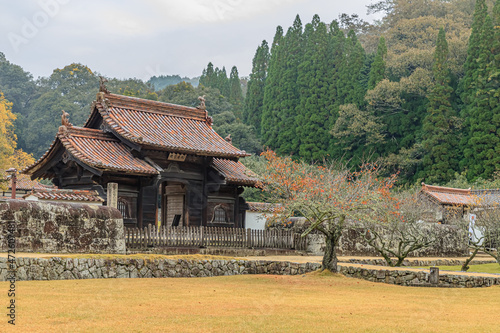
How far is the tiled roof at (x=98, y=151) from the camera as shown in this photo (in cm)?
2261

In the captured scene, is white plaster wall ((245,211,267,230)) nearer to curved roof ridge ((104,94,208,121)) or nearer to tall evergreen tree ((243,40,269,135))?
curved roof ridge ((104,94,208,121))

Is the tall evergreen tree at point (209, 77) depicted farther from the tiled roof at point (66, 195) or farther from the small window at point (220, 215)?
the tiled roof at point (66, 195)

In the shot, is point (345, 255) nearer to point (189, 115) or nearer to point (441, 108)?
point (189, 115)

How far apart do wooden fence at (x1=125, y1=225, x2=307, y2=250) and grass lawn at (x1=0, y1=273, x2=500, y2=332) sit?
223 inches

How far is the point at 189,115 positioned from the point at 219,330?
20591mm

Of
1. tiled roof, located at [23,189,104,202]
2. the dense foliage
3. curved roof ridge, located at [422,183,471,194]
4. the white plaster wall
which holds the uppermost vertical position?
the dense foliage

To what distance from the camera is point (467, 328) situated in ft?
32.4

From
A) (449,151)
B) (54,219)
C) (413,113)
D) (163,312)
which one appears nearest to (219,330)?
(163,312)

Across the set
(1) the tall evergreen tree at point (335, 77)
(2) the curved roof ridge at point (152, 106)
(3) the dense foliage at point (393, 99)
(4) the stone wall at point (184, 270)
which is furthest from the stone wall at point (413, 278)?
(1) the tall evergreen tree at point (335, 77)

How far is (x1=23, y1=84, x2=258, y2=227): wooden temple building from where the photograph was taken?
77.9 ft

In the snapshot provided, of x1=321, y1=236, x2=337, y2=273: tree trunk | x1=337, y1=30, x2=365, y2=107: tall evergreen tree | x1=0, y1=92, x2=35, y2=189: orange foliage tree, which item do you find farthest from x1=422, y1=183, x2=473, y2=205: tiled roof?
x1=0, y1=92, x2=35, y2=189: orange foliage tree

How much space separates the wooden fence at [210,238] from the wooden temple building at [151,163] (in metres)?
1.68

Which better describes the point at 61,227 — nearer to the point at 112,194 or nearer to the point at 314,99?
the point at 112,194

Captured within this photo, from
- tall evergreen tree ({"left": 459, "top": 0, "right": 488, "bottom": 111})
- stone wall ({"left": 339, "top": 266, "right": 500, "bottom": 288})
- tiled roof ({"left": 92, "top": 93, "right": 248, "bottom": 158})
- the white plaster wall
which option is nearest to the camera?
stone wall ({"left": 339, "top": 266, "right": 500, "bottom": 288})
